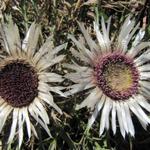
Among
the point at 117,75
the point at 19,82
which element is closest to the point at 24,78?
the point at 19,82

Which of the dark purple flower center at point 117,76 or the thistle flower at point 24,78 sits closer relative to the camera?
the thistle flower at point 24,78

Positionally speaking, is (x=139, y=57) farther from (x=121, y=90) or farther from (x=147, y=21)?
(x=147, y=21)

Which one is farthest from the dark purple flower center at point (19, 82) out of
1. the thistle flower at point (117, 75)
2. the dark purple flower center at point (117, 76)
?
the dark purple flower center at point (117, 76)

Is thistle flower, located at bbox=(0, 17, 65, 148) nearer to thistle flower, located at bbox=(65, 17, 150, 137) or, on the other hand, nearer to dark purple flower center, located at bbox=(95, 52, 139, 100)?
thistle flower, located at bbox=(65, 17, 150, 137)

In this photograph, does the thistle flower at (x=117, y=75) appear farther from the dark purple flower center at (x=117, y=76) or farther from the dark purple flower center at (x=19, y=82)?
the dark purple flower center at (x=19, y=82)

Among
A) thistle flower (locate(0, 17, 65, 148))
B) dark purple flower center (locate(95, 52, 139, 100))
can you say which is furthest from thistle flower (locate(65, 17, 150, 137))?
thistle flower (locate(0, 17, 65, 148))

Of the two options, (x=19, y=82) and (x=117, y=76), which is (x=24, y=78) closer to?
(x=19, y=82)

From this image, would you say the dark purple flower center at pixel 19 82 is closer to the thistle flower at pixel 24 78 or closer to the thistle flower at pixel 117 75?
the thistle flower at pixel 24 78

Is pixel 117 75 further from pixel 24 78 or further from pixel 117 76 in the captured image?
pixel 24 78
